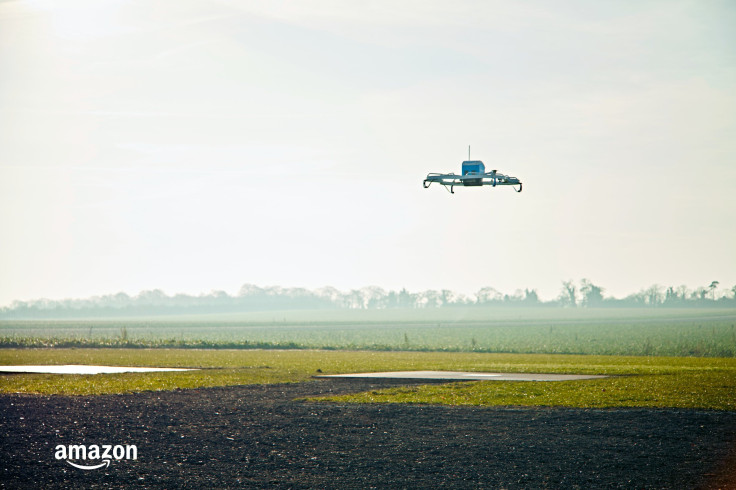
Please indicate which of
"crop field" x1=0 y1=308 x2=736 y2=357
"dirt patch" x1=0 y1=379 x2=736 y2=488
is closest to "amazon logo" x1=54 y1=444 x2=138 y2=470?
"dirt patch" x1=0 y1=379 x2=736 y2=488

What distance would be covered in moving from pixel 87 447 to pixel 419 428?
5962 millimetres

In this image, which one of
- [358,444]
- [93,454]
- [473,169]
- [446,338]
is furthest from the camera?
[446,338]

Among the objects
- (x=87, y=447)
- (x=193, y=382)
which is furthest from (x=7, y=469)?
(x=193, y=382)

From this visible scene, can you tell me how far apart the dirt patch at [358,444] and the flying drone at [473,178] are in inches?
182

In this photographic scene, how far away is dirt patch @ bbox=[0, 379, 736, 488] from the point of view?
10742mm

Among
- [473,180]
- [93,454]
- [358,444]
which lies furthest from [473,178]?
[93,454]

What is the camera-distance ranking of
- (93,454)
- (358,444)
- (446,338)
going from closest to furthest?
(93,454)
(358,444)
(446,338)

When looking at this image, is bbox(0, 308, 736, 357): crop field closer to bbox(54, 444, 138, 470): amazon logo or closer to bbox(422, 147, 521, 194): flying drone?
bbox(422, 147, 521, 194): flying drone

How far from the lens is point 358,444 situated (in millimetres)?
13047

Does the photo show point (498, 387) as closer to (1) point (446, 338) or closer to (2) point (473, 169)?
(2) point (473, 169)

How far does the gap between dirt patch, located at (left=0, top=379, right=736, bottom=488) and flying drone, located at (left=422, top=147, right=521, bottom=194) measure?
15.1 feet

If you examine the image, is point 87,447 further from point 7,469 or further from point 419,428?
point 419,428

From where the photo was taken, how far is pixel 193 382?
915 inches

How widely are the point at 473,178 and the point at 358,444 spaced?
5190 mm
